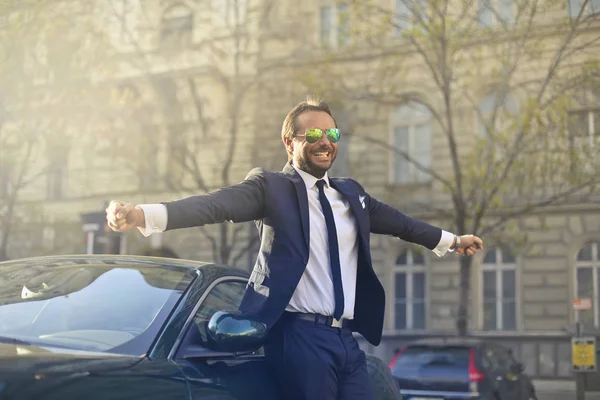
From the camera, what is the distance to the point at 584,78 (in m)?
17.1

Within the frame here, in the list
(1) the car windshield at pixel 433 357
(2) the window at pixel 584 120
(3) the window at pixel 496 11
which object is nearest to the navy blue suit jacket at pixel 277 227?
(1) the car windshield at pixel 433 357

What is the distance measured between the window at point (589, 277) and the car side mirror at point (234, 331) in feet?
68.9

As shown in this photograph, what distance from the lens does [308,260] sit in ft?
12.6

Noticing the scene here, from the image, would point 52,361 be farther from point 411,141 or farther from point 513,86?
point 411,141

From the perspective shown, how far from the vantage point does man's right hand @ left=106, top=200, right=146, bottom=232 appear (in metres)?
3.22

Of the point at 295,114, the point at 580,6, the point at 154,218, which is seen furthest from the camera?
the point at 580,6

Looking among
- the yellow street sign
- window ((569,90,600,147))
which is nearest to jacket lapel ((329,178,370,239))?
the yellow street sign

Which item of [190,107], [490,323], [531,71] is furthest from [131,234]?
[531,71]

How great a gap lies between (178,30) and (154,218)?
26.9m

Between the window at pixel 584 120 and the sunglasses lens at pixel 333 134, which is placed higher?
the window at pixel 584 120

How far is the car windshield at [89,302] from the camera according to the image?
11.4 feet

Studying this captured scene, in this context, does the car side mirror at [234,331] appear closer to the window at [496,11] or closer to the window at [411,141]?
the window at [496,11]

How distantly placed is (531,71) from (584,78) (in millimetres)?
5638

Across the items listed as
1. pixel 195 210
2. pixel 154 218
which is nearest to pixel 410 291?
pixel 195 210
